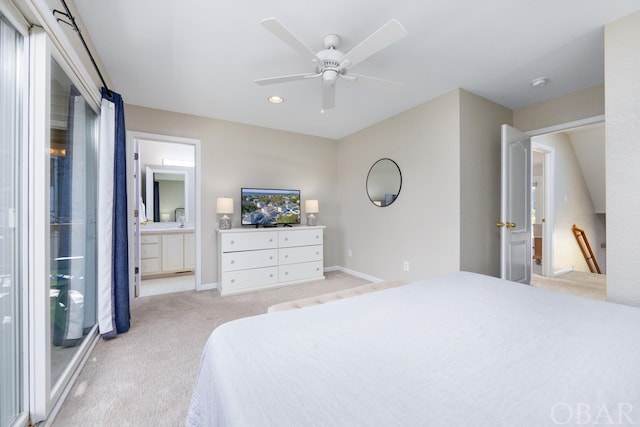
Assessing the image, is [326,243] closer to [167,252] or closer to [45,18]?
[167,252]

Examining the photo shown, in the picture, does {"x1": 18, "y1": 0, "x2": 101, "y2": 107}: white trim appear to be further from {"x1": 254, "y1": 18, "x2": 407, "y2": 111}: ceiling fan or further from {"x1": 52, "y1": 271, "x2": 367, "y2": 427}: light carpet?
{"x1": 52, "y1": 271, "x2": 367, "y2": 427}: light carpet

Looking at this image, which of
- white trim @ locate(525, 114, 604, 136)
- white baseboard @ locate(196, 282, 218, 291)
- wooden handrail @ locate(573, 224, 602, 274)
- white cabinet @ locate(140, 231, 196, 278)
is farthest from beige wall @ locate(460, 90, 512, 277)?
white cabinet @ locate(140, 231, 196, 278)

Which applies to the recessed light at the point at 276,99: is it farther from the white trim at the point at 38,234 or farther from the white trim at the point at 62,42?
the white trim at the point at 38,234

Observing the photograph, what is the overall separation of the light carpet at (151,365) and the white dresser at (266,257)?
12.2 inches

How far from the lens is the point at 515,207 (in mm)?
3018

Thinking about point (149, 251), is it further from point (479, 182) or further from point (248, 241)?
point (479, 182)

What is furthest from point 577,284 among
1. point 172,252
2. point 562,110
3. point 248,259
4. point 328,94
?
A: point 172,252

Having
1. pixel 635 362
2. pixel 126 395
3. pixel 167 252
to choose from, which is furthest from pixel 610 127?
pixel 167 252

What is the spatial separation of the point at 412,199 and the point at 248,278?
2.39 m

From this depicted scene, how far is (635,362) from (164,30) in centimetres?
300

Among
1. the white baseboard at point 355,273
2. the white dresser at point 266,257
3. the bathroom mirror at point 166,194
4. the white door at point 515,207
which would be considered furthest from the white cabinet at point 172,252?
the white door at point 515,207

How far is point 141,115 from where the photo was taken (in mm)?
3287

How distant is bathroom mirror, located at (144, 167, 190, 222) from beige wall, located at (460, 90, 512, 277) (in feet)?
15.3

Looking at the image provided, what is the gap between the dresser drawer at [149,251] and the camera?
4.23 metres
